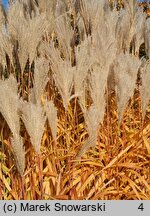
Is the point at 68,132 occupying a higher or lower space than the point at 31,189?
higher

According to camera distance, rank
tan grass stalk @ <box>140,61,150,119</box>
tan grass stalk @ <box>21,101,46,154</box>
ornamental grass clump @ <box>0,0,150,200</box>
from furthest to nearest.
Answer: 1. tan grass stalk @ <box>140,61,150,119</box>
2. ornamental grass clump @ <box>0,0,150,200</box>
3. tan grass stalk @ <box>21,101,46,154</box>

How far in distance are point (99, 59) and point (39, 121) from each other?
66 cm

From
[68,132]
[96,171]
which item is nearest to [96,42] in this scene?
[68,132]

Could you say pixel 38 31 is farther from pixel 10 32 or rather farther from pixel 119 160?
pixel 119 160

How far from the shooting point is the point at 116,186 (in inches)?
118

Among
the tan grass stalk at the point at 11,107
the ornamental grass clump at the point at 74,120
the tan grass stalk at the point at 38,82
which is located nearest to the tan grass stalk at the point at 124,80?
the ornamental grass clump at the point at 74,120

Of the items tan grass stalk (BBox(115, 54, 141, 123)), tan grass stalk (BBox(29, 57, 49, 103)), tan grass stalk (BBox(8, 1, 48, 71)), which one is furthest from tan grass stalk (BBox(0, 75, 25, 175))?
tan grass stalk (BBox(115, 54, 141, 123))

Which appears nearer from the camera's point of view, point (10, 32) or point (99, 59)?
point (99, 59)

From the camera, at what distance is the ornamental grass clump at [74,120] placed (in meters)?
2.67

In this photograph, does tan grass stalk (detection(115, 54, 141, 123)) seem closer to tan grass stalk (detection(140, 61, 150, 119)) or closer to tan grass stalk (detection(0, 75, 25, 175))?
tan grass stalk (detection(140, 61, 150, 119))

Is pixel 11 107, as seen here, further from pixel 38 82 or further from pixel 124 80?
pixel 124 80

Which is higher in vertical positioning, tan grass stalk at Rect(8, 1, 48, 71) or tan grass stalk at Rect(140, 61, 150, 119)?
tan grass stalk at Rect(8, 1, 48, 71)

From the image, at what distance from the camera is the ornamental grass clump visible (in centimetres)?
267

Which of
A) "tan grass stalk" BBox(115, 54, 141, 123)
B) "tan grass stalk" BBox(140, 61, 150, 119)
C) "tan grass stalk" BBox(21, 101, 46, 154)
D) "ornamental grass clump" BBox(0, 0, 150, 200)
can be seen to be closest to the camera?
"tan grass stalk" BBox(21, 101, 46, 154)
